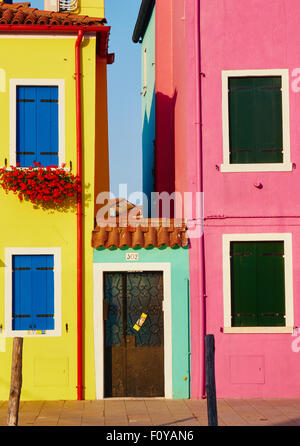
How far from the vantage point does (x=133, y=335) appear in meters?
16.9

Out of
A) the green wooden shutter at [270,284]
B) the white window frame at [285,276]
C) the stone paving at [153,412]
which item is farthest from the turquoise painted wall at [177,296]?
the green wooden shutter at [270,284]

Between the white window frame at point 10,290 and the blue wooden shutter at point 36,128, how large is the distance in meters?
1.61

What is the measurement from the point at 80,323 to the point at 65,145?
3321 millimetres

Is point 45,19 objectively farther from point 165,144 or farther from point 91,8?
point 165,144

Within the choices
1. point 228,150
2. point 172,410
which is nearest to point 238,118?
point 228,150

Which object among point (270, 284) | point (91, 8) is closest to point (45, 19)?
point (91, 8)

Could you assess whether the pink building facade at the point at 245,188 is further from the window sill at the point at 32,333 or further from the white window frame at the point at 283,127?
the window sill at the point at 32,333

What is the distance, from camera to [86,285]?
55.3 ft

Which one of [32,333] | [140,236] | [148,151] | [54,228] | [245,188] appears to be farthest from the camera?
[148,151]

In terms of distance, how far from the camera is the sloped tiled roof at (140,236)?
55.2 feet

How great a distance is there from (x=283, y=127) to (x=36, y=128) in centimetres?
462

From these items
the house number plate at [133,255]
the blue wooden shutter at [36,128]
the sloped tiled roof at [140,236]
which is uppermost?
the blue wooden shutter at [36,128]

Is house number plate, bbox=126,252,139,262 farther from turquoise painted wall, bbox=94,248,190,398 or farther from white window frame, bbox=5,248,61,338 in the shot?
white window frame, bbox=5,248,61,338

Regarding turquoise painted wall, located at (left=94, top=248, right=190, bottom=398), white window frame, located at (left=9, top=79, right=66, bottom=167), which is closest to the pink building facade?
turquoise painted wall, located at (left=94, top=248, right=190, bottom=398)
